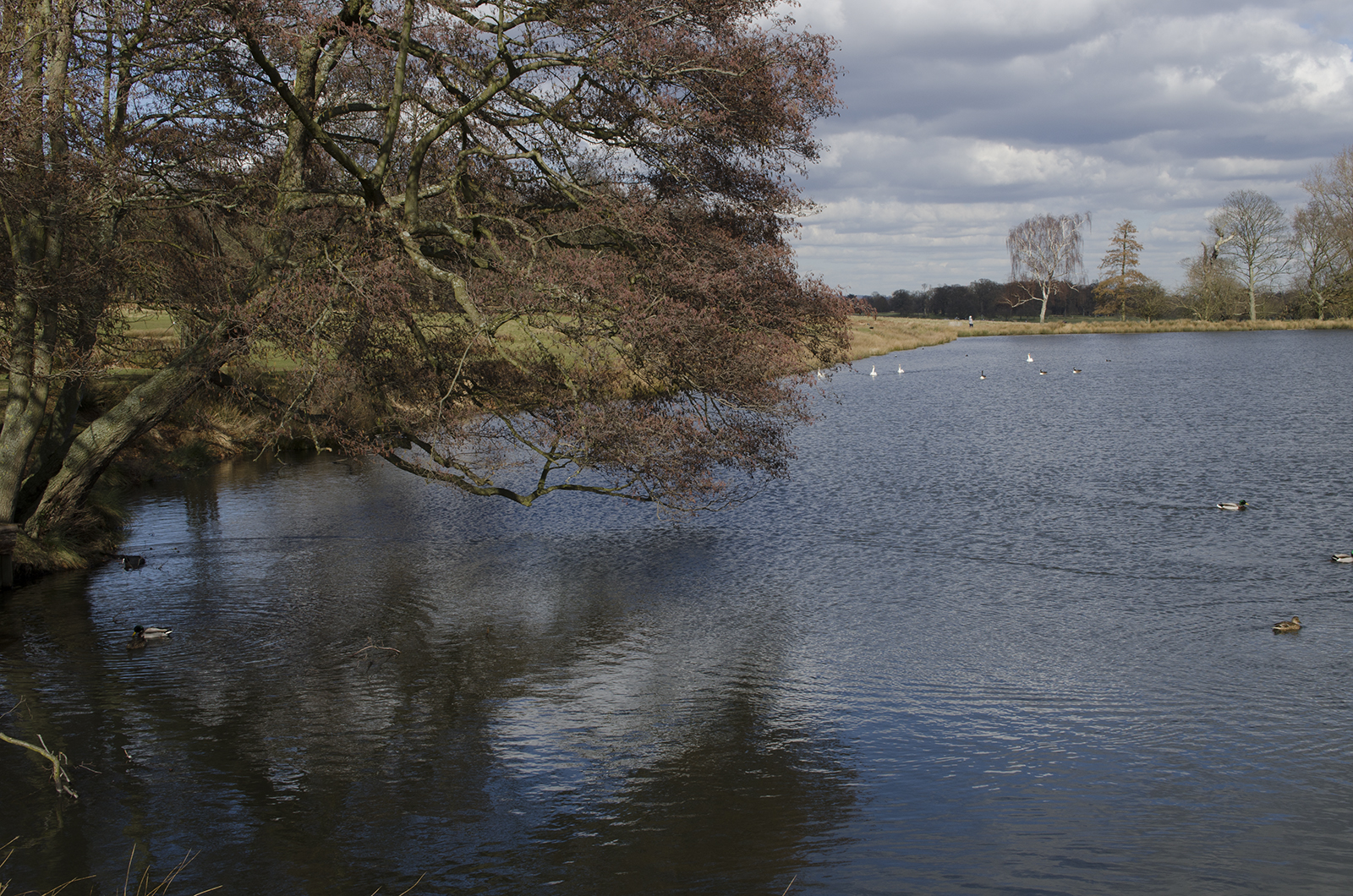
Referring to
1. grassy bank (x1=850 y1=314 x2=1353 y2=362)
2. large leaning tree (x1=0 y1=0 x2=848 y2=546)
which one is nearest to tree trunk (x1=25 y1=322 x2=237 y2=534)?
large leaning tree (x1=0 y1=0 x2=848 y2=546)

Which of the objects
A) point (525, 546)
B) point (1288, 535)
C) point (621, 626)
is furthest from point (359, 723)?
point (1288, 535)

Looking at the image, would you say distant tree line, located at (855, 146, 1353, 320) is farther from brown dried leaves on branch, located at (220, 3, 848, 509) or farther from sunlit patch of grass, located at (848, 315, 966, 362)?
brown dried leaves on branch, located at (220, 3, 848, 509)

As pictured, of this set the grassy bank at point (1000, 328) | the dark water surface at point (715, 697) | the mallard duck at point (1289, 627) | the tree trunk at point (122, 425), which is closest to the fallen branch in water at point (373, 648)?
the dark water surface at point (715, 697)

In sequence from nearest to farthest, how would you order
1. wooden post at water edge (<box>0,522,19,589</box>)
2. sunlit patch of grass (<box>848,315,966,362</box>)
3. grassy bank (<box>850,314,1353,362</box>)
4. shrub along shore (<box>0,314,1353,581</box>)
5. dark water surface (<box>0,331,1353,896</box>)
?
dark water surface (<box>0,331,1353,896</box>)
wooden post at water edge (<box>0,522,19,589</box>)
shrub along shore (<box>0,314,1353,581</box>)
sunlit patch of grass (<box>848,315,966,362</box>)
grassy bank (<box>850,314,1353,362</box>)

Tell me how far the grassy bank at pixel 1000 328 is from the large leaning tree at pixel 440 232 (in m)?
50.4

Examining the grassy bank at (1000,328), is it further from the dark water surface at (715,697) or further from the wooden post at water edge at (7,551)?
the wooden post at water edge at (7,551)

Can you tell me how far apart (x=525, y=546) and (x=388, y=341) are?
519cm

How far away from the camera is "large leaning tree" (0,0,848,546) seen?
1198 centimetres

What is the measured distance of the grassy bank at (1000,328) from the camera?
77.0 m

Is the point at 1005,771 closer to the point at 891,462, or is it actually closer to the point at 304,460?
the point at 891,462

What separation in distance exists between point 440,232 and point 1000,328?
99071mm

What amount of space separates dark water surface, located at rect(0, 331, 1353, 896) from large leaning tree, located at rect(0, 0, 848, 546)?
252 centimetres

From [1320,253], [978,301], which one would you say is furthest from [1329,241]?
[978,301]

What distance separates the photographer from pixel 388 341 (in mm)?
14164
